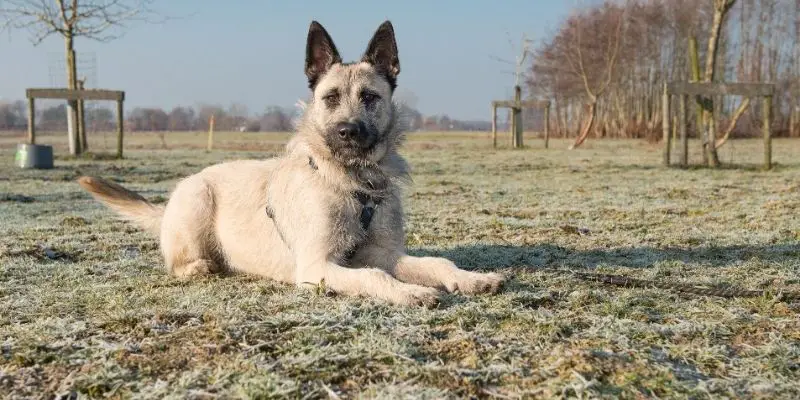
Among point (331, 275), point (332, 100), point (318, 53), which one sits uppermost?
point (318, 53)

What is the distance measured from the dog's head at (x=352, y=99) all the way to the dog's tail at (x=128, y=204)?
196 cm

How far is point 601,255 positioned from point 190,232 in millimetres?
3259

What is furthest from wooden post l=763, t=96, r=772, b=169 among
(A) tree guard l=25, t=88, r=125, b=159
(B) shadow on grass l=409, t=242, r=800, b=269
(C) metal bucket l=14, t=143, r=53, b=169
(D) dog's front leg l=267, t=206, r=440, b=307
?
(A) tree guard l=25, t=88, r=125, b=159

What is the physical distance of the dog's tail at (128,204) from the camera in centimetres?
584

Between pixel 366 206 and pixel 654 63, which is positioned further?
pixel 654 63

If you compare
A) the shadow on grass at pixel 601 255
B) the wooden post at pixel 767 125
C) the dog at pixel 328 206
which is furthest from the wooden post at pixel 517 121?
the dog at pixel 328 206

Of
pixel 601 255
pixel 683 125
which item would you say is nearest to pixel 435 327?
pixel 601 255

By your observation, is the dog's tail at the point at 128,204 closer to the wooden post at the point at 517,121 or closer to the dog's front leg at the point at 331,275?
the dog's front leg at the point at 331,275

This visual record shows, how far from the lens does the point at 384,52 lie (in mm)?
4969

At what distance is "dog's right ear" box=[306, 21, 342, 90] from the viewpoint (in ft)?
15.9

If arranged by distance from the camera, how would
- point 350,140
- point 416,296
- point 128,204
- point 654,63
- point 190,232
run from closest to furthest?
point 416,296 < point 350,140 < point 190,232 < point 128,204 < point 654,63

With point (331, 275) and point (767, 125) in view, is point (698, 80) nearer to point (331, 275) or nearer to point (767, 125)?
point (767, 125)

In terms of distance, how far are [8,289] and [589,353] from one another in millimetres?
3665

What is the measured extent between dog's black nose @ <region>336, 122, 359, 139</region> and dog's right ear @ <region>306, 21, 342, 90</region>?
2.17 feet
